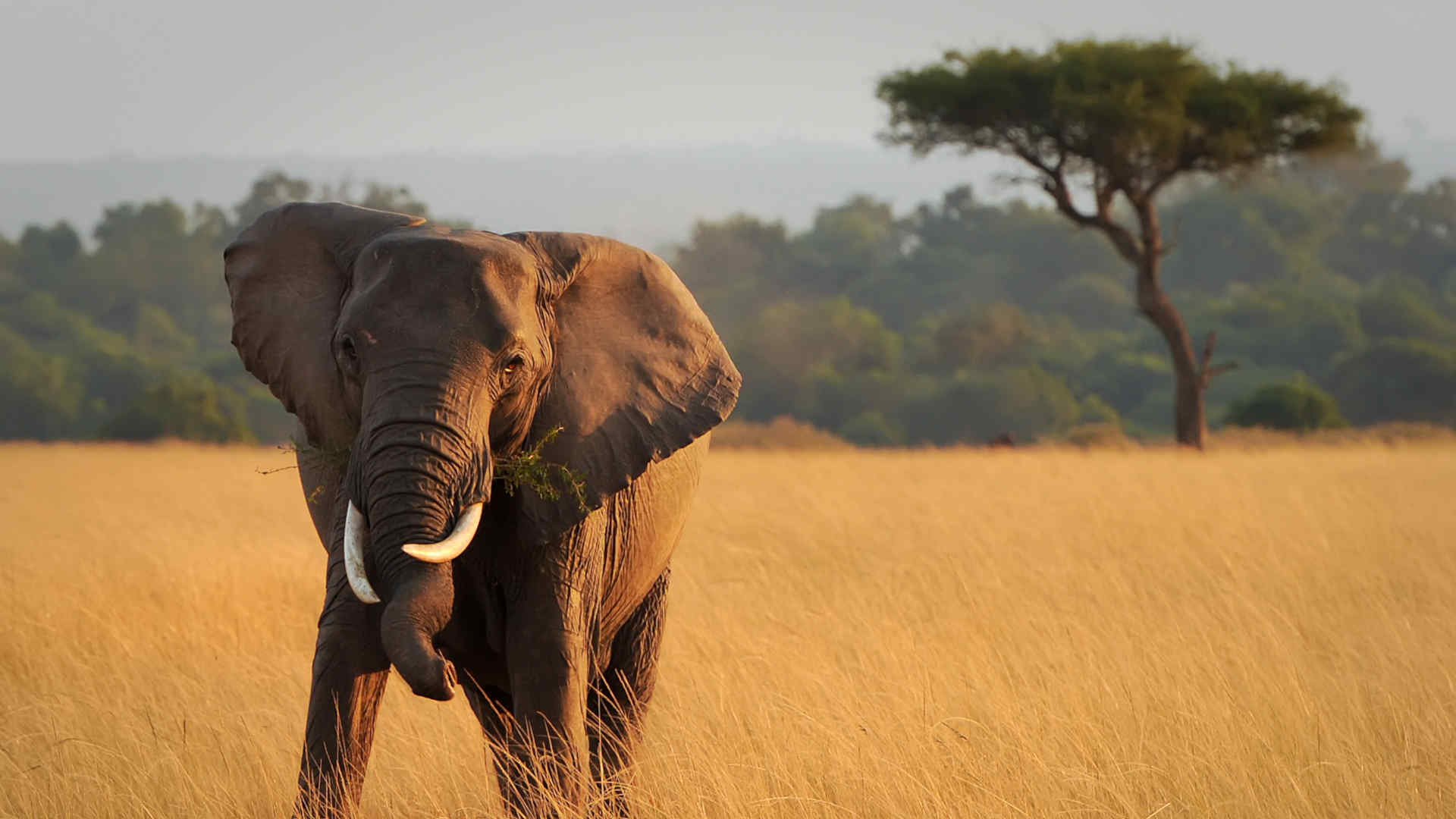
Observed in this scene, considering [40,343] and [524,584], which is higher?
[524,584]

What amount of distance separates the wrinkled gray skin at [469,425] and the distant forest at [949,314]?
22309mm

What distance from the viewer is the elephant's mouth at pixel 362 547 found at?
377cm

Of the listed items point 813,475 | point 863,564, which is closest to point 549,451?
point 863,564

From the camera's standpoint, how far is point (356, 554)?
3893mm

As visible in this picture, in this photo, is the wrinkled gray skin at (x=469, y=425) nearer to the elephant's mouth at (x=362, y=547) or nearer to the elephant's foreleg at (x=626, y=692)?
the elephant's mouth at (x=362, y=547)

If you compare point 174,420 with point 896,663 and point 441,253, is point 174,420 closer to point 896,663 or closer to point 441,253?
point 896,663

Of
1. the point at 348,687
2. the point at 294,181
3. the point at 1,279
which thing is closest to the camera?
the point at 348,687

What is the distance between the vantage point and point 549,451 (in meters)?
4.35

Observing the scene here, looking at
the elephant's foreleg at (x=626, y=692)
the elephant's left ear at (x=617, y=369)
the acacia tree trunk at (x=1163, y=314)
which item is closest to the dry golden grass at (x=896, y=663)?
the elephant's foreleg at (x=626, y=692)

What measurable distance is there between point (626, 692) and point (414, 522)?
1.77 m

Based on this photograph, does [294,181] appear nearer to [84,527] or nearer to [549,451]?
[84,527]

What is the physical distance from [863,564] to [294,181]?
59604 millimetres

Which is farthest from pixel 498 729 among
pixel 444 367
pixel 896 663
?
pixel 896 663

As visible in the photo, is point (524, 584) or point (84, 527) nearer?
point (524, 584)
